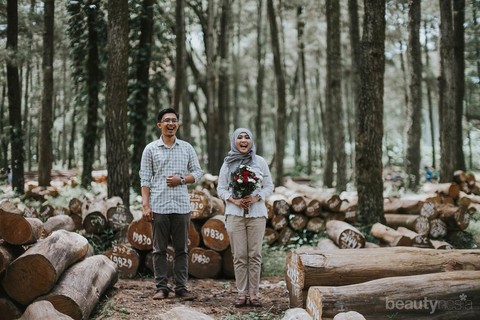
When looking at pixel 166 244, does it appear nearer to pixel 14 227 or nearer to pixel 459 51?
pixel 14 227

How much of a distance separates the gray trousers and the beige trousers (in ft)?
2.32

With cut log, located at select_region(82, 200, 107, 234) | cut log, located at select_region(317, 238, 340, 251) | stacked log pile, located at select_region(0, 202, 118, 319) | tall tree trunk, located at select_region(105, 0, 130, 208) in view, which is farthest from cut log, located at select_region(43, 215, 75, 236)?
cut log, located at select_region(317, 238, 340, 251)

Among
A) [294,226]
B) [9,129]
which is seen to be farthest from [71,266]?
[9,129]

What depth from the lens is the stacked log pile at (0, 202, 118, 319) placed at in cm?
491

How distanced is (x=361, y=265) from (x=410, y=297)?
72cm

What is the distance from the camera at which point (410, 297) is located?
4.66 m

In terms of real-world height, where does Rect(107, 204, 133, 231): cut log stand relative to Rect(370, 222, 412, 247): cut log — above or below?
above

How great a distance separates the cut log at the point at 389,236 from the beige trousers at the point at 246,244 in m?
3.57

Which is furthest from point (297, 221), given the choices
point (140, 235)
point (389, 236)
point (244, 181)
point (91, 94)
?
point (91, 94)

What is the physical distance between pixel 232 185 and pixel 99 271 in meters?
2.04

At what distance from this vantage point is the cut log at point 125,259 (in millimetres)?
7566

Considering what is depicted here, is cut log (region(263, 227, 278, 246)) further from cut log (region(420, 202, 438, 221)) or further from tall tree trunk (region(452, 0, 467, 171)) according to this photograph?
tall tree trunk (region(452, 0, 467, 171))

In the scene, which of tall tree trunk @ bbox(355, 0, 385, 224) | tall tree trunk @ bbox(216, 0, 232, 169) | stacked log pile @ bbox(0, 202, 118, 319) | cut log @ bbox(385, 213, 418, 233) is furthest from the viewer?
tall tree trunk @ bbox(216, 0, 232, 169)

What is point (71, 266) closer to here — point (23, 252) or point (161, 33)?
point (23, 252)
